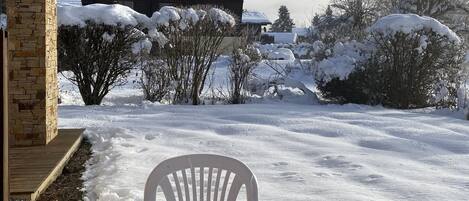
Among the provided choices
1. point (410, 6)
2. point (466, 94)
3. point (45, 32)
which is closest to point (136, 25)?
point (45, 32)

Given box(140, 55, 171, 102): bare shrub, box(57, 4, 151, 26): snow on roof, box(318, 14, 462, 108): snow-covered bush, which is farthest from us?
box(140, 55, 171, 102): bare shrub

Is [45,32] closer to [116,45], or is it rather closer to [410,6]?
[116,45]

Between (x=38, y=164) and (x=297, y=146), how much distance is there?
3083 millimetres

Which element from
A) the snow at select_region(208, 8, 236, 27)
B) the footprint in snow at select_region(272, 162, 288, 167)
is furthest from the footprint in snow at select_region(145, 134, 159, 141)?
the snow at select_region(208, 8, 236, 27)

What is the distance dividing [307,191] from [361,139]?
2.76 metres

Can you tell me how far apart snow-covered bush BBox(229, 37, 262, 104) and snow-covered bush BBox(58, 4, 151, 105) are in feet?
6.01

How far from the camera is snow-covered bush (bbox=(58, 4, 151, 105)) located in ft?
31.2

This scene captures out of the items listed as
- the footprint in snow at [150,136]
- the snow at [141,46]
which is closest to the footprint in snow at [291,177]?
the footprint in snow at [150,136]

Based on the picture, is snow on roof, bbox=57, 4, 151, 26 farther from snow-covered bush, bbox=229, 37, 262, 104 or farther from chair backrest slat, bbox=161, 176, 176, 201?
chair backrest slat, bbox=161, 176, 176, 201

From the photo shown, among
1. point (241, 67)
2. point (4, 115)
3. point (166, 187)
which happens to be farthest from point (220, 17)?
point (4, 115)

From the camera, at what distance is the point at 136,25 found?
9.99 metres

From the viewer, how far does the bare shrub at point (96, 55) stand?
31.7 feet

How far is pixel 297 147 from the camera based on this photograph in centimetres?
661

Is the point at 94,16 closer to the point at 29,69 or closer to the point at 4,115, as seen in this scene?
the point at 29,69
